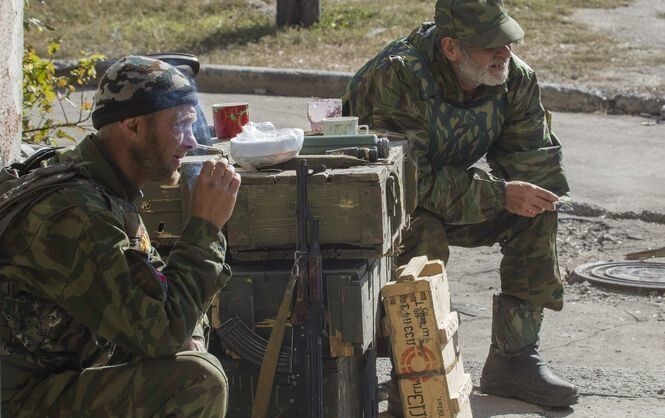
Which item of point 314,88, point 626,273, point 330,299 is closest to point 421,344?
point 330,299

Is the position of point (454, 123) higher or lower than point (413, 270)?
higher

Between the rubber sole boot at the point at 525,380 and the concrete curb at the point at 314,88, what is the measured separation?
18.2 ft

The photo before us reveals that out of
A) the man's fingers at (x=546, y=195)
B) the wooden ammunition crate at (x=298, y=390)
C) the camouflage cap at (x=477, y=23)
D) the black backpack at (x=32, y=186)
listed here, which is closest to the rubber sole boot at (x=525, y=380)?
the man's fingers at (x=546, y=195)

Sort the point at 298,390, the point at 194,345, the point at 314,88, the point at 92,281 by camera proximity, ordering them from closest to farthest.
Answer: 1. the point at 92,281
2. the point at 194,345
3. the point at 298,390
4. the point at 314,88

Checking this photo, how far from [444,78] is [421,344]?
138cm

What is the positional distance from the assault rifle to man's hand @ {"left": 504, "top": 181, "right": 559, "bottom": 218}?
133cm

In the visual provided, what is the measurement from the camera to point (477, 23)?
16.5ft

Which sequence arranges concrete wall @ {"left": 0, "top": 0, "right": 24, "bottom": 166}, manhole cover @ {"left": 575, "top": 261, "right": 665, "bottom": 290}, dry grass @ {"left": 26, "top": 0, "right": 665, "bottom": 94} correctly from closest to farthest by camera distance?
concrete wall @ {"left": 0, "top": 0, "right": 24, "bottom": 166}, manhole cover @ {"left": 575, "top": 261, "right": 665, "bottom": 290}, dry grass @ {"left": 26, "top": 0, "right": 665, "bottom": 94}

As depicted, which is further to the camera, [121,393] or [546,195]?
[546,195]

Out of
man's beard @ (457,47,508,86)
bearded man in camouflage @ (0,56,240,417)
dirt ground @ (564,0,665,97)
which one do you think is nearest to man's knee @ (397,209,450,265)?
man's beard @ (457,47,508,86)

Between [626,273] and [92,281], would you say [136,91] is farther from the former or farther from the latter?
[626,273]

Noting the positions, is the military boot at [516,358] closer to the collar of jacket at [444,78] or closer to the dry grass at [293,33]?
the collar of jacket at [444,78]

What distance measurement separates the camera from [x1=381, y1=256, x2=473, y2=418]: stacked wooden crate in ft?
13.7

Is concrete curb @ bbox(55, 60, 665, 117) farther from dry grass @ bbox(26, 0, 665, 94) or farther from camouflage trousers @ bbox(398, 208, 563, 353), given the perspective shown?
camouflage trousers @ bbox(398, 208, 563, 353)
